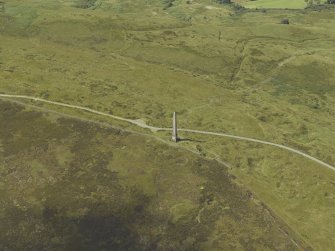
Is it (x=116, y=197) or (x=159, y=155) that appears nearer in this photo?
(x=116, y=197)

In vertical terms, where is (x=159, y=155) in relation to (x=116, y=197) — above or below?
above

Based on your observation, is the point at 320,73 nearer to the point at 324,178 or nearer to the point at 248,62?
the point at 248,62

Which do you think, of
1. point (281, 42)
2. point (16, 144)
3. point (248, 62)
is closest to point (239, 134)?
point (16, 144)

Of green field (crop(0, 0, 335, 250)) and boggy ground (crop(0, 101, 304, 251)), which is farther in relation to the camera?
green field (crop(0, 0, 335, 250))
